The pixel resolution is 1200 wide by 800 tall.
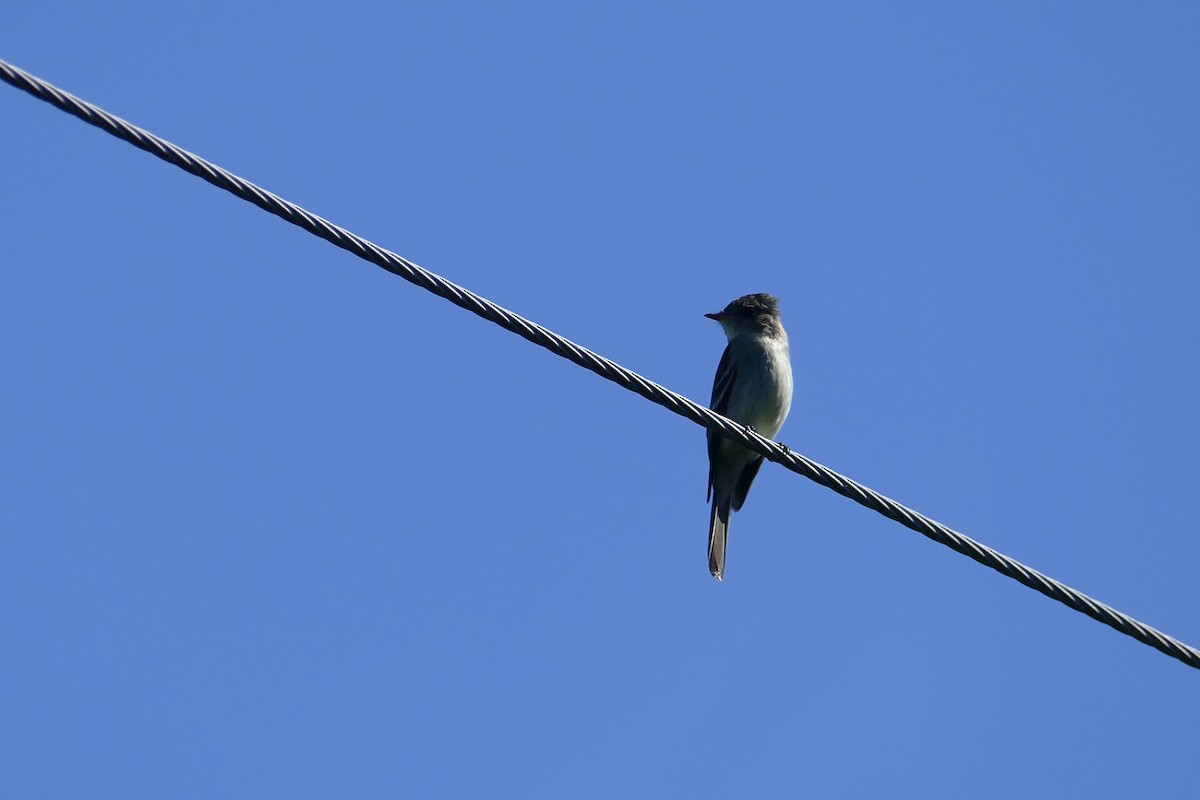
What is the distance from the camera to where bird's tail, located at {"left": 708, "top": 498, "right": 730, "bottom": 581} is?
934 centimetres

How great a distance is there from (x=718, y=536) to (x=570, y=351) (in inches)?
194

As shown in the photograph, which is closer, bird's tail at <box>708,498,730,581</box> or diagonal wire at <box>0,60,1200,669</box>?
diagonal wire at <box>0,60,1200,669</box>

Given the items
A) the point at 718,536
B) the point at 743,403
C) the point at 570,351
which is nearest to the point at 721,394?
the point at 743,403

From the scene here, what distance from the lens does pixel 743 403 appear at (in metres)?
9.65

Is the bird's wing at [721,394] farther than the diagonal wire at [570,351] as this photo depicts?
Yes

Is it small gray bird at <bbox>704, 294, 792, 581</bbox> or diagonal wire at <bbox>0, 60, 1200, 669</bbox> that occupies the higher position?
small gray bird at <bbox>704, 294, 792, 581</bbox>

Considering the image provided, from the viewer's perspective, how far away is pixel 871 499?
5.29 metres

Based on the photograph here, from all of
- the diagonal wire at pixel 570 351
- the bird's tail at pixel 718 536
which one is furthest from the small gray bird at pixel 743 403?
the diagonal wire at pixel 570 351

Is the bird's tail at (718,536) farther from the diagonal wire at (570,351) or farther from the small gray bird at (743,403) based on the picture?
the diagonal wire at (570,351)

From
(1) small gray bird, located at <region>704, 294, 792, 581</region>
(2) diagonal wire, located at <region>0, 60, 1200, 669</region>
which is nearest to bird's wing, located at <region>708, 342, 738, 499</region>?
(1) small gray bird, located at <region>704, 294, 792, 581</region>

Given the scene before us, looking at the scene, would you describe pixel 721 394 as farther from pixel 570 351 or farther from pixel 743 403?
pixel 570 351

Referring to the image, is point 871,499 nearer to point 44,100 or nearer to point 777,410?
point 44,100

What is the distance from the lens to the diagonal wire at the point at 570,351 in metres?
4.11

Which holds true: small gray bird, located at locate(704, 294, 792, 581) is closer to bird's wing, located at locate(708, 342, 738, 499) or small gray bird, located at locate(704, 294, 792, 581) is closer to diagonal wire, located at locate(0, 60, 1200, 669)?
bird's wing, located at locate(708, 342, 738, 499)
